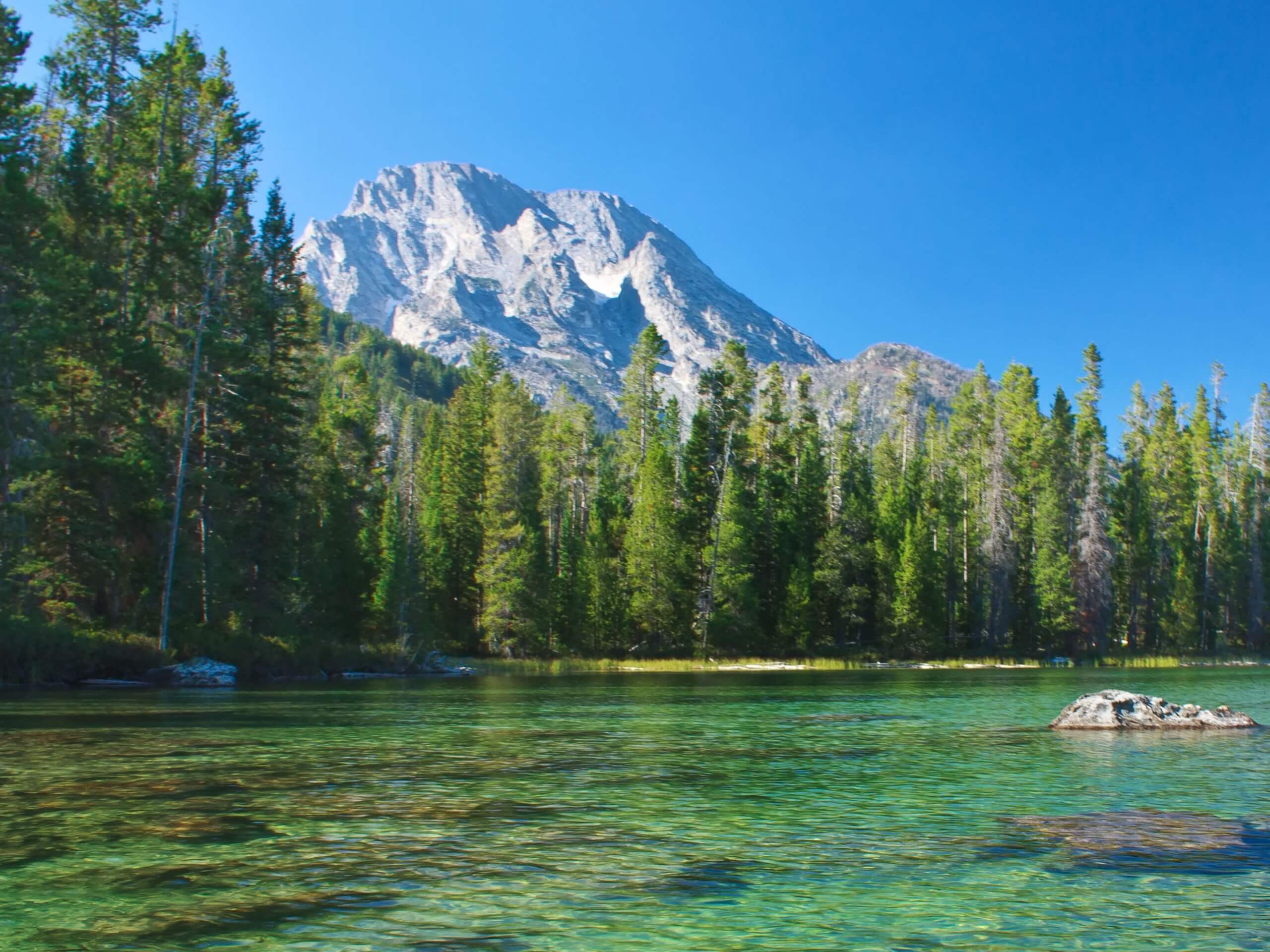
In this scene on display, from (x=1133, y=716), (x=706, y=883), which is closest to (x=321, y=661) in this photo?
(x=1133, y=716)

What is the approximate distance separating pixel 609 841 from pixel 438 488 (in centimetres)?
6690

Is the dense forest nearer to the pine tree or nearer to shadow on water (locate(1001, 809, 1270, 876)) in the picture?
the pine tree

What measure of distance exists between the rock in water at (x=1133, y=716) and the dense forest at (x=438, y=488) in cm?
2970

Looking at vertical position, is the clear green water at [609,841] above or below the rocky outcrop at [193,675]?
above

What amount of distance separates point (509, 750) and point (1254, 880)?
11.3 m

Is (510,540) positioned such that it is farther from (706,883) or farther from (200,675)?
(706,883)

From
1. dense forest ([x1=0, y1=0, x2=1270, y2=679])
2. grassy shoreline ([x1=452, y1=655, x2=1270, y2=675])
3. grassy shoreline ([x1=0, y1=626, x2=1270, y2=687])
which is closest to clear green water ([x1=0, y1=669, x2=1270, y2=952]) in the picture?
grassy shoreline ([x1=0, y1=626, x2=1270, y2=687])

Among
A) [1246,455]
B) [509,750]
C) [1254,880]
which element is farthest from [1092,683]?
[1246,455]

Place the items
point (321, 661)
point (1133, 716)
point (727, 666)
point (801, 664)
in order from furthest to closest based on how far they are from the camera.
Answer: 1. point (801, 664)
2. point (727, 666)
3. point (321, 661)
4. point (1133, 716)

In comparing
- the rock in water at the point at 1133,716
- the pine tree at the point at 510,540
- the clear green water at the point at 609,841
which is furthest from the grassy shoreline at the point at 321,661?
the rock in water at the point at 1133,716

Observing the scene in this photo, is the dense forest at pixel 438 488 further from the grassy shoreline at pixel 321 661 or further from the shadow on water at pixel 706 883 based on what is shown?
the shadow on water at pixel 706 883

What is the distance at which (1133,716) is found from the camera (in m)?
19.7

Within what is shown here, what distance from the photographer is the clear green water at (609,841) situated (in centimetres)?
606

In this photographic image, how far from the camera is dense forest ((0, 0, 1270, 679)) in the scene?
36219 mm
